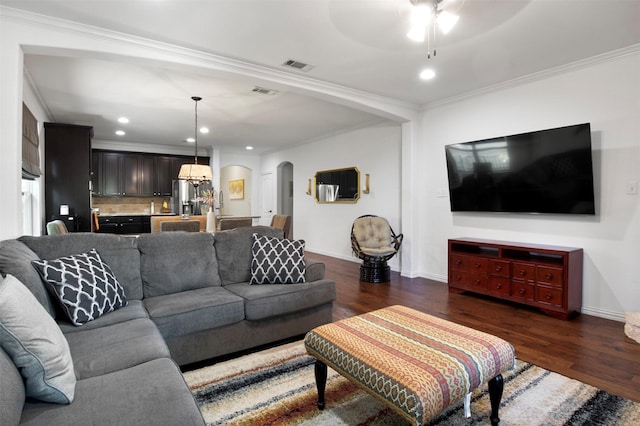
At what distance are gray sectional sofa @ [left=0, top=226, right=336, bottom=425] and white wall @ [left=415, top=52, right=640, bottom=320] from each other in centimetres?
260

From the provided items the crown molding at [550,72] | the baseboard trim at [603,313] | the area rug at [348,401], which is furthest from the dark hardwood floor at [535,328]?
the crown molding at [550,72]

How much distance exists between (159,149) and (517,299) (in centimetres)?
800

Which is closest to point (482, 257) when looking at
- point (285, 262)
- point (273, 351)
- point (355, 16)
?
point (285, 262)

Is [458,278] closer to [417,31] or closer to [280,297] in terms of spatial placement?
[280,297]

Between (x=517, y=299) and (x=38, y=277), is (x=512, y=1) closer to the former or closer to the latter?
(x=517, y=299)

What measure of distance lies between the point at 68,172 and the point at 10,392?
5193mm

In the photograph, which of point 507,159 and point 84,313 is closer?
point 84,313

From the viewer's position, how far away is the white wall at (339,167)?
18.4ft

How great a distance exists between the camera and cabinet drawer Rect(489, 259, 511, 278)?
12.2 ft

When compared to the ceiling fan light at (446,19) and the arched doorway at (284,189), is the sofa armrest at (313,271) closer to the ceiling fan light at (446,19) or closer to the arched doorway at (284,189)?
the ceiling fan light at (446,19)

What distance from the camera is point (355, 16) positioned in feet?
8.32

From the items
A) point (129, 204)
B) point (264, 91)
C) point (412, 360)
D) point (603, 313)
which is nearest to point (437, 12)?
point (412, 360)

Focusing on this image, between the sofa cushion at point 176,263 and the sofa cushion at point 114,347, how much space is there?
62 cm

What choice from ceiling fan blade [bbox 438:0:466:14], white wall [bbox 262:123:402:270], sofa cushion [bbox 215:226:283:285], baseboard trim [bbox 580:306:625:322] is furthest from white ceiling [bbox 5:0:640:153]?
baseboard trim [bbox 580:306:625:322]
